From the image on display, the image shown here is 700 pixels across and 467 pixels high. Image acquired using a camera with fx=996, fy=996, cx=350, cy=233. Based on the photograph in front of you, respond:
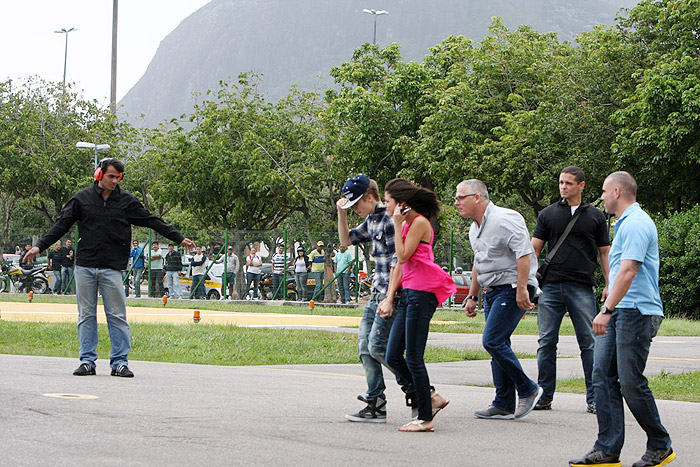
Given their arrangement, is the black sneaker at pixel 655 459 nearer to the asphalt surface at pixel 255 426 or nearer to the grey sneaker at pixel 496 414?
the asphalt surface at pixel 255 426

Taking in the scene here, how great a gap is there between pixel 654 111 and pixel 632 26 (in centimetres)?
475

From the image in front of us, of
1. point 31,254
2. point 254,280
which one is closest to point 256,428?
point 31,254

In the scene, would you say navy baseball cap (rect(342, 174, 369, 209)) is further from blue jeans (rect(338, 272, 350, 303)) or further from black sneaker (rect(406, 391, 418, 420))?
blue jeans (rect(338, 272, 350, 303))

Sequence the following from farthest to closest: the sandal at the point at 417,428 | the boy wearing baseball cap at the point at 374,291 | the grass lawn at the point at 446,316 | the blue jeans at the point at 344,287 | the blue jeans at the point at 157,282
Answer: the blue jeans at the point at 157,282
the blue jeans at the point at 344,287
the grass lawn at the point at 446,316
the boy wearing baseball cap at the point at 374,291
the sandal at the point at 417,428

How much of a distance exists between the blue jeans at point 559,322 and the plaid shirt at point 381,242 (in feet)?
5.12

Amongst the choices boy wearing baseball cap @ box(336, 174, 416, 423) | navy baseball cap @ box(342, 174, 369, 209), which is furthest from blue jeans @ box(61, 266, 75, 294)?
navy baseball cap @ box(342, 174, 369, 209)

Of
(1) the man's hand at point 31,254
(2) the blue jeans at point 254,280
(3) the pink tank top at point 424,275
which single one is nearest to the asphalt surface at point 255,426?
(3) the pink tank top at point 424,275

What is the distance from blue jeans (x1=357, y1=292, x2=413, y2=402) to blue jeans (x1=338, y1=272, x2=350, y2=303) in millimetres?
22001

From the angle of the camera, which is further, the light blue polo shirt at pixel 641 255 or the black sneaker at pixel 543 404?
the black sneaker at pixel 543 404

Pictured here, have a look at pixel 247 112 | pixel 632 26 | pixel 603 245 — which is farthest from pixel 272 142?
pixel 603 245

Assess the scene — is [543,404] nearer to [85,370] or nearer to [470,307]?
[470,307]

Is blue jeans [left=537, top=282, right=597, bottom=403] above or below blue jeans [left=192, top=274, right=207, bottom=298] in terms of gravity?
below

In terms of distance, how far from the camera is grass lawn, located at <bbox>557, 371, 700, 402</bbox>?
9344mm

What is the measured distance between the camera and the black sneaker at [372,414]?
282 inches
